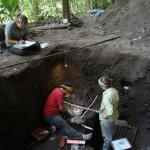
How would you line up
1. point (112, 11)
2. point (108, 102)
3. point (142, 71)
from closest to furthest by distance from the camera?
point (108, 102) < point (142, 71) < point (112, 11)

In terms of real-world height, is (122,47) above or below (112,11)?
below

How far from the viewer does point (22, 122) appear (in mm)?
7207

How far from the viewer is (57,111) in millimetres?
7820

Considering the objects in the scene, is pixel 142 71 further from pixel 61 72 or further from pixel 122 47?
pixel 61 72

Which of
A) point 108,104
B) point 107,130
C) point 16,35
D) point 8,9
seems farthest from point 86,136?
point 8,9

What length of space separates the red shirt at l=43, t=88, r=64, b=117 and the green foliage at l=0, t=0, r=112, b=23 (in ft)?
16.6

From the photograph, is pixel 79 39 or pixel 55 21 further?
pixel 55 21

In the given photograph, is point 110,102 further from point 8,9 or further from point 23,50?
point 8,9

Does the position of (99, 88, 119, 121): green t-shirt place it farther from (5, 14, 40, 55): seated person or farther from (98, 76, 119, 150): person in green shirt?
(5, 14, 40, 55): seated person

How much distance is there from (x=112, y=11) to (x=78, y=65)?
3255 mm

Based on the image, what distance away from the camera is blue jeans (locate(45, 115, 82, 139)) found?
7.57 m

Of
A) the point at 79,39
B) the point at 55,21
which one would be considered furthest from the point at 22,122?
the point at 55,21

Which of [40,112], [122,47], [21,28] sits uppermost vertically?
[21,28]

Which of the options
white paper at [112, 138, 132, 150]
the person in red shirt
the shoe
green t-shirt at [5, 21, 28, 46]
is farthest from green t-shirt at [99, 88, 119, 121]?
green t-shirt at [5, 21, 28, 46]
